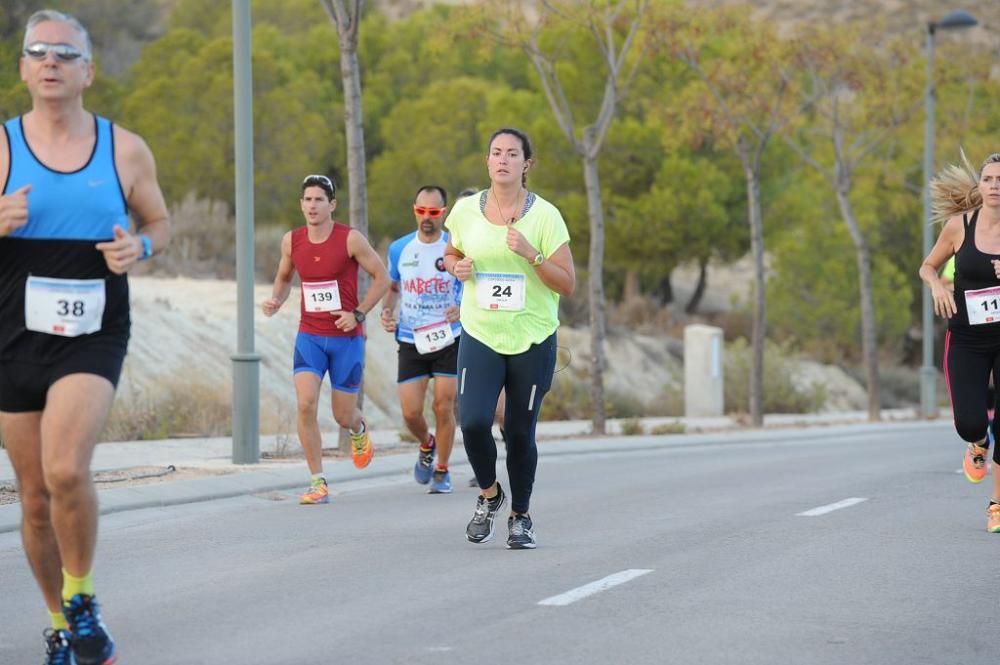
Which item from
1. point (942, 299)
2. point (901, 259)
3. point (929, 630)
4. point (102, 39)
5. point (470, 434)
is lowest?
point (929, 630)

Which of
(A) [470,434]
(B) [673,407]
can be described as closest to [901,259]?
(B) [673,407]

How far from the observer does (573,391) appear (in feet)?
106

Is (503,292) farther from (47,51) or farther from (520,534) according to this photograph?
(47,51)

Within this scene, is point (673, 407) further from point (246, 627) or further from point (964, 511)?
point (246, 627)

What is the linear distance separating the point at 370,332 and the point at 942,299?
2215 centimetres

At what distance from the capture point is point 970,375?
36.0ft

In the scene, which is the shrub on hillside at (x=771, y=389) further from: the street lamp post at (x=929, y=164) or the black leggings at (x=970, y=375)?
the black leggings at (x=970, y=375)

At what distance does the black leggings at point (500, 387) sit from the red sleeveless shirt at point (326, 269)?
3.12m

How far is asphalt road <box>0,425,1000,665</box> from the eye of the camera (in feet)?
23.4

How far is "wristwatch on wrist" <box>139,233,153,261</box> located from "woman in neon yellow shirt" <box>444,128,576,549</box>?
3.16 m

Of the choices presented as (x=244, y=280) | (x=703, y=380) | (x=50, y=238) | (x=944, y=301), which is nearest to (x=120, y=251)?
(x=50, y=238)

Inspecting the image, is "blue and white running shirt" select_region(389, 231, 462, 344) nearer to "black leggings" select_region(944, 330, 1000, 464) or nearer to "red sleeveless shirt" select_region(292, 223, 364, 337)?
"red sleeveless shirt" select_region(292, 223, 364, 337)

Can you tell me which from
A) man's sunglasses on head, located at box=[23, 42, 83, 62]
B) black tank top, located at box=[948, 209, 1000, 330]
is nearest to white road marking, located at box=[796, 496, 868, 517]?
black tank top, located at box=[948, 209, 1000, 330]

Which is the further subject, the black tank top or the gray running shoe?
the black tank top
